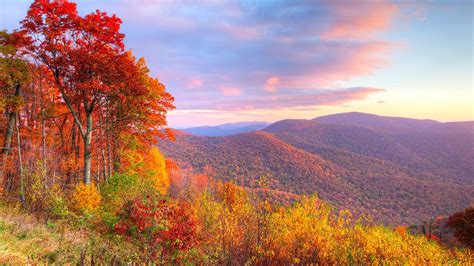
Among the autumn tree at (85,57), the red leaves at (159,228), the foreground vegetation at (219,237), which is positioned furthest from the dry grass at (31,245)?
the autumn tree at (85,57)

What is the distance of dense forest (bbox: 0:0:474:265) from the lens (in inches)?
314

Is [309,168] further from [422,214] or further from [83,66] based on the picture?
[83,66]

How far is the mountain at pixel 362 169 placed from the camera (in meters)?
88.9

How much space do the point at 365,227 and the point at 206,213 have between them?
6528mm

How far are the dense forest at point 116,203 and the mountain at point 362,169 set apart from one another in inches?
1671

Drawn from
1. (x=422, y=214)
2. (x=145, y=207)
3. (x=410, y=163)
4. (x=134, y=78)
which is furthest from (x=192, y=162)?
(x=410, y=163)

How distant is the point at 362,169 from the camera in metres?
132

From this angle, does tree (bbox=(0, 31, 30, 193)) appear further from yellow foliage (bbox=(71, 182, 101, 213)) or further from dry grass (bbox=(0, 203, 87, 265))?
dry grass (bbox=(0, 203, 87, 265))

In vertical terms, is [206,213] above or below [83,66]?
below

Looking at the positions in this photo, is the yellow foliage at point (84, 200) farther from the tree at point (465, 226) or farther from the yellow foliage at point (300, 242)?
the tree at point (465, 226)

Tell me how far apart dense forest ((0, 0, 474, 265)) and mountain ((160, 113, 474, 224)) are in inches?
1671

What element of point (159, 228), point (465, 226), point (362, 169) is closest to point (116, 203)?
point (159, 228)

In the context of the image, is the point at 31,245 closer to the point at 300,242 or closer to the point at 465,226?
the point at 300,242

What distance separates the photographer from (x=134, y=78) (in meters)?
15.9
